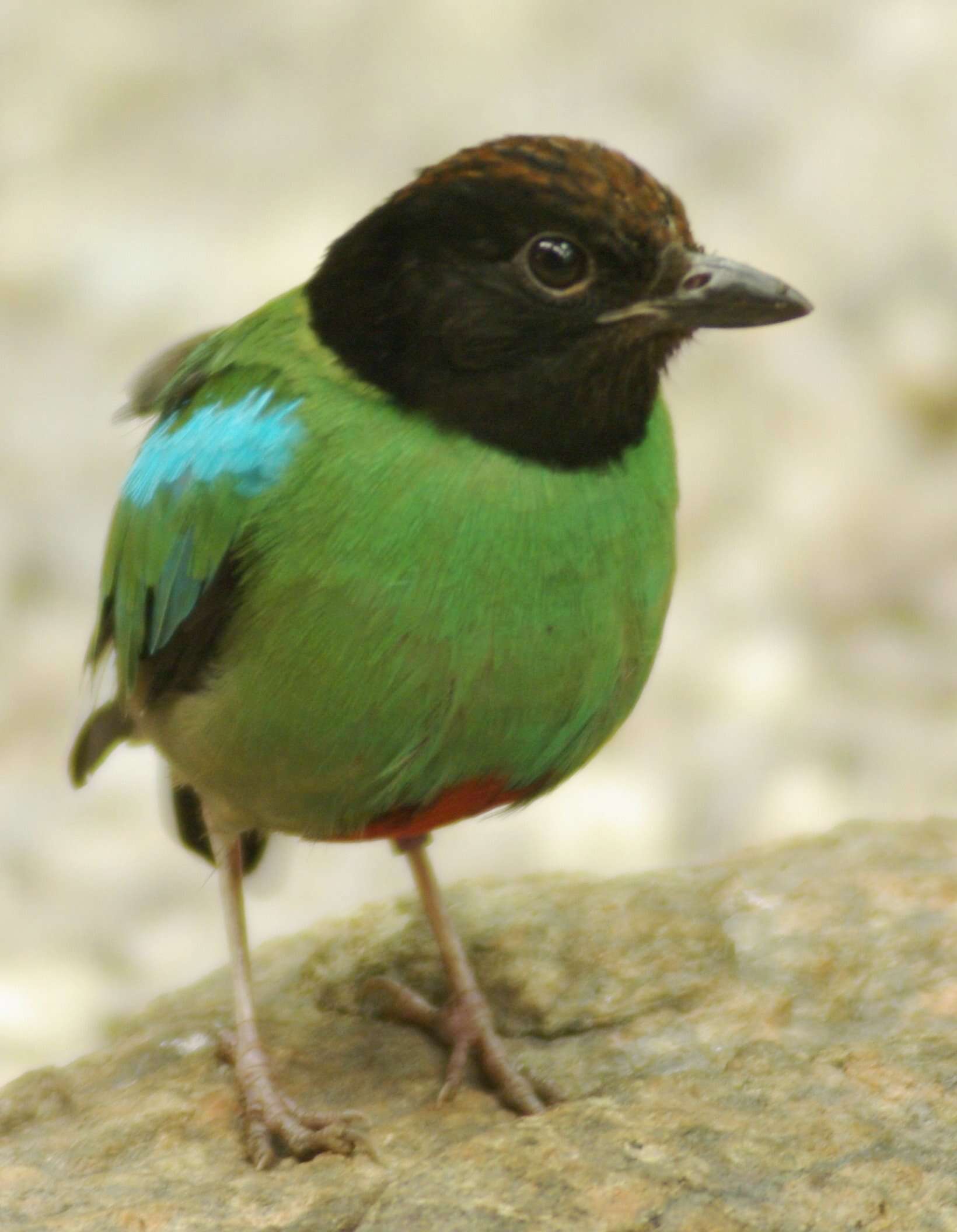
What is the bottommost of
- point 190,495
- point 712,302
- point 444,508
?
point 444,508

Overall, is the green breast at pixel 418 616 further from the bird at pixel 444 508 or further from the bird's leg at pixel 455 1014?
the bird's leg at pixel 455 1014

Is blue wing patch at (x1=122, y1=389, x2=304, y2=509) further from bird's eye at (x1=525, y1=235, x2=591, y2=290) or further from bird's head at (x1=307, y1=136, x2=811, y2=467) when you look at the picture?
bird's eye at (x1=525, y1=235, x2=591, y2=290)

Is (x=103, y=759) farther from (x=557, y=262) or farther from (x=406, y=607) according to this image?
(x=557, y=262)

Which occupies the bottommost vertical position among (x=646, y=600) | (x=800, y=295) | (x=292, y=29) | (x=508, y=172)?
(x=646, y=600)

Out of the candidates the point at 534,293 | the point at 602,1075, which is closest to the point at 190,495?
the point at 534,293

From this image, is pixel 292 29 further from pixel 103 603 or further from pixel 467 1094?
pixel 467 1094

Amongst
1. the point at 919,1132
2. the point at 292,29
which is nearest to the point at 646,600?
the point at 919,1132
